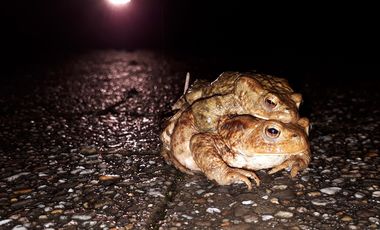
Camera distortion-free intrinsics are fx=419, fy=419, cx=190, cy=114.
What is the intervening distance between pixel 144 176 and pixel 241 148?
0.73 metres

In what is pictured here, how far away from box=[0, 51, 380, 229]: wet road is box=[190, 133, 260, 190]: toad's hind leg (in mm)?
69

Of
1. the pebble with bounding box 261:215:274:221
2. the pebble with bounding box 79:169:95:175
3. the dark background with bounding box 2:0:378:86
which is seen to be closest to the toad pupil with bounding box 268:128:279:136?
the pebble with bounding box 261:215:274:221

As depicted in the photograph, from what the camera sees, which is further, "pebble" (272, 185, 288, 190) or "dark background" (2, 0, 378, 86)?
"dark background" (2, 0, 378, 86)

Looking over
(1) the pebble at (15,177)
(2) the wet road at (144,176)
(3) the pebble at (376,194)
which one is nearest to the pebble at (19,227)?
(2) the wet road at (144,176)

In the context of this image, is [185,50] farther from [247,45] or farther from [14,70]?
[14,70]

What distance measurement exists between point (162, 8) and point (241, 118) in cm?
1365

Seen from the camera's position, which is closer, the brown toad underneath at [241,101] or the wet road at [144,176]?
the wet road at [144,176]

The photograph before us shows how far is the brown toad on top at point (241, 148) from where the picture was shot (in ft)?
8.62

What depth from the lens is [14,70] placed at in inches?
277

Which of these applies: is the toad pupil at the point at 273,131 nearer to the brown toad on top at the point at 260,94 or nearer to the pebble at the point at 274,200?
the brown toad on top at the point at 260,94

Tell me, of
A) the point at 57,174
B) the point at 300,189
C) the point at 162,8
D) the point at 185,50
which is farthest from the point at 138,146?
the point at 162,8

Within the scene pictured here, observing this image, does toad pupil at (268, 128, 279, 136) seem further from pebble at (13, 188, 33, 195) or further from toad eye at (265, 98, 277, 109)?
pebble at (13, 188, 33, 195)

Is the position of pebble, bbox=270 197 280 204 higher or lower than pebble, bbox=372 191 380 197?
lower

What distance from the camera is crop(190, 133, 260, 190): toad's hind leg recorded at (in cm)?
265
